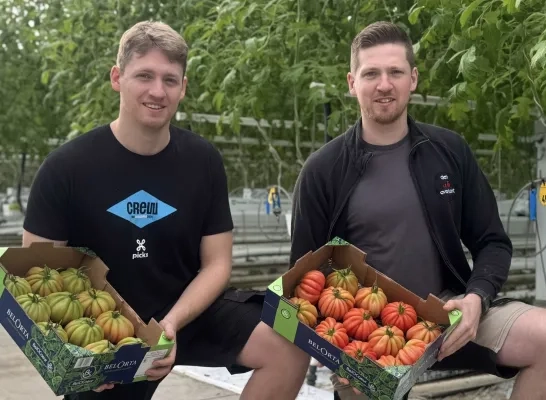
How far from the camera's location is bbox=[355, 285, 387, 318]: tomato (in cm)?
229

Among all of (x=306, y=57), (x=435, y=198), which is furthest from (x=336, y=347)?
(x=306, y=57)

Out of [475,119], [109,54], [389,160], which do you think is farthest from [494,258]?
[109,54]

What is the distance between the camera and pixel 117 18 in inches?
262

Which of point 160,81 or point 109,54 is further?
point 109,54

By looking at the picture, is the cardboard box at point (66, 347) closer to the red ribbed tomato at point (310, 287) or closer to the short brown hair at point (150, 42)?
the red ribbed tomato at point (310, 287)

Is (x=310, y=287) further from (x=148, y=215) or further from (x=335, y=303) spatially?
(x=148, y=215)

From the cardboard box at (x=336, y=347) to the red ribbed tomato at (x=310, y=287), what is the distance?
25 millimetres

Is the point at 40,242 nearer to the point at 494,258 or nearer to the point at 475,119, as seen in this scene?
the point at 494,258

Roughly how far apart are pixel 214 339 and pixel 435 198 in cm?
92

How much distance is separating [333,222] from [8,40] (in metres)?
8.77

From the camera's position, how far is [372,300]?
2.30 metres

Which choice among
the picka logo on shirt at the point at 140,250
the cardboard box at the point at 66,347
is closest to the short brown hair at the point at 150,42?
the picka logo on shirt at the point at 140,250

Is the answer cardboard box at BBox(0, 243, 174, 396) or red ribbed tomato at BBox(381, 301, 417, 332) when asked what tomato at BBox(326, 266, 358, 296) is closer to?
red ribbed tomato at BBox(381, 301, 417, 332)

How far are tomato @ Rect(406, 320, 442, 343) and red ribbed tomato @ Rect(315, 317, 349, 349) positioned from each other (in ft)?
0.66
